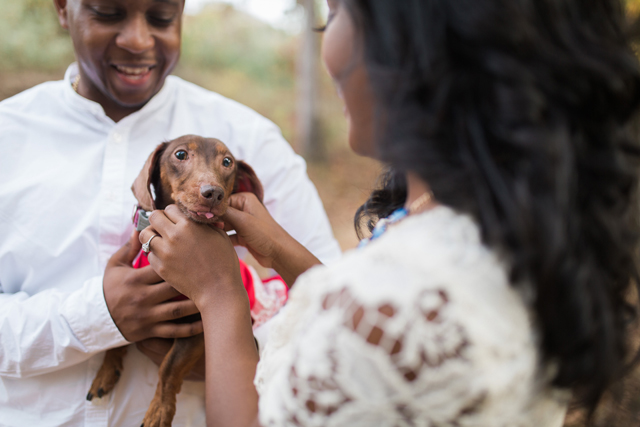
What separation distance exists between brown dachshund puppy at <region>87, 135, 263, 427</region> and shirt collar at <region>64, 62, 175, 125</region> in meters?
0.24

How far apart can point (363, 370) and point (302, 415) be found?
174 millimetres

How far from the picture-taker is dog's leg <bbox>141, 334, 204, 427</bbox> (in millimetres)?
1831

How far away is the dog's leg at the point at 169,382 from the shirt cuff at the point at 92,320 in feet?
0.67

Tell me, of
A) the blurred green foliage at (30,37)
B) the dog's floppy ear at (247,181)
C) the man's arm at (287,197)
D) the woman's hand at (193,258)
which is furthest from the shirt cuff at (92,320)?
the blurred green foliage at (30,37)

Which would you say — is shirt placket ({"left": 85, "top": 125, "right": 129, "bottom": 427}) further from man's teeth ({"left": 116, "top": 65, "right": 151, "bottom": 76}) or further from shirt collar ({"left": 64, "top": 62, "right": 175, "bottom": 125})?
man's teeth ({"left": 116, "top": 65, "right": 151, "bottom": 76})

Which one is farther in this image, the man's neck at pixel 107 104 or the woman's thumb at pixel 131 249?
the man's neck at pixel 107 104

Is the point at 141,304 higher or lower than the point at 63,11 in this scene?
lower

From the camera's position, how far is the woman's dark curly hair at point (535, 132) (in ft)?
2.92

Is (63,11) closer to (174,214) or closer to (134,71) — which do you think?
(134,71)

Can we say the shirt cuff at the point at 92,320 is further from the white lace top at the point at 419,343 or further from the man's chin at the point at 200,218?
the white lace top at the point at 419,343

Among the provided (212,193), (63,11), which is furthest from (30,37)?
(212,193)

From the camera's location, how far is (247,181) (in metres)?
2.20

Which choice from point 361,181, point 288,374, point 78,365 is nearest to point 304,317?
point 288,374

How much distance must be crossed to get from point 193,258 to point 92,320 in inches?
23.1
